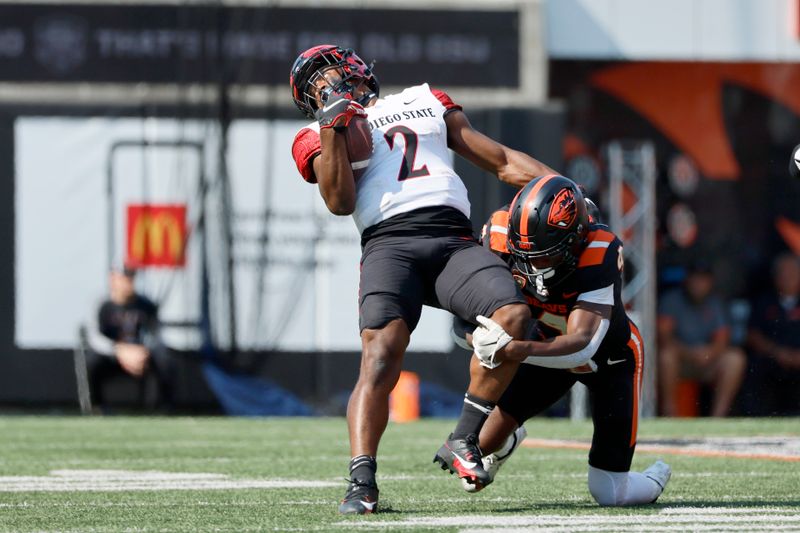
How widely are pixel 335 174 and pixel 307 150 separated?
20 centimetres

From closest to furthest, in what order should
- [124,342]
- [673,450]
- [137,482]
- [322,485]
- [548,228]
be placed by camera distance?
1. [548,228]
2. [322,485]
3. [137,482]
4. [673,450]
5. [124,342]

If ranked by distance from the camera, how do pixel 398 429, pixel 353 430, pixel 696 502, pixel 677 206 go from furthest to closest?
pixel 677 206, pixel 398 429, pixel 696 502, pixel 353 430

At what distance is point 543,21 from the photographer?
45.6 ft

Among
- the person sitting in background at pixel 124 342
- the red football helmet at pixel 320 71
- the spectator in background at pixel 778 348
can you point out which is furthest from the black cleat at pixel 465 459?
the spectator in background at pixel 778 348

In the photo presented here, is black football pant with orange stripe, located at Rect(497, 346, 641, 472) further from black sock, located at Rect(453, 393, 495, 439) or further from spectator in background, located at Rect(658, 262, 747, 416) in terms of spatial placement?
spectator in background, located at Rect(658, 262, 747, 416)

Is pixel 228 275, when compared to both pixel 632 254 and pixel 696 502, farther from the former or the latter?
pixel 696 502

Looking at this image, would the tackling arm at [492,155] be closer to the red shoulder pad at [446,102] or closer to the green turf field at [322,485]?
the red shoulder pad at [446,102]

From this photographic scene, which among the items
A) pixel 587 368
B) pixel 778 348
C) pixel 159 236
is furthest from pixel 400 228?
pixel 778 348

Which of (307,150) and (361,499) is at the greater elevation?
(307,150)

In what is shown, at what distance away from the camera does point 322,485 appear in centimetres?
635

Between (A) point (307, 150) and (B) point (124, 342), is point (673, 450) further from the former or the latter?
(B) point (124, 342)

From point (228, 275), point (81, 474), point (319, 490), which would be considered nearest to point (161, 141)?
point (228, 275)

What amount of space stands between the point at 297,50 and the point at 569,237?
8986mm

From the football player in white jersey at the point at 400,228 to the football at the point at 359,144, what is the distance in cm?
3
